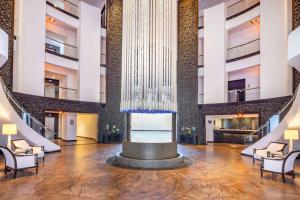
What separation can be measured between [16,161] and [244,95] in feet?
43.7

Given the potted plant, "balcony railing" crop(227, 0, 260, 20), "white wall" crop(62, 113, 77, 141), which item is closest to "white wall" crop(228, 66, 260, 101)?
"balcony railing" crop(227, 0, 260, 20)

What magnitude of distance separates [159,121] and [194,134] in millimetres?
5602

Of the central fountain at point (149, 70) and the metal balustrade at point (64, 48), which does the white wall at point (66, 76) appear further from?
the central fountain at point (149, 70)

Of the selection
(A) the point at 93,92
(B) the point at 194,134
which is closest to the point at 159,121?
(B) the point at 194,134

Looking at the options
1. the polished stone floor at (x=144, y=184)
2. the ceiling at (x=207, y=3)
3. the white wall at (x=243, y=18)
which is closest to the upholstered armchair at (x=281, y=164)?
the polished stone floor at (x=144, y=184)

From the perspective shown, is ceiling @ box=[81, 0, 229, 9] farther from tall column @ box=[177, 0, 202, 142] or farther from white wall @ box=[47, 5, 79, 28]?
white wall @ box=[47, 5, 79, 28]

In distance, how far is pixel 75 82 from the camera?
1606cm

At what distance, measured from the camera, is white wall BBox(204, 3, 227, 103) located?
14.2 m

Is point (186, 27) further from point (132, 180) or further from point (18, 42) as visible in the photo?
point (132, 180)

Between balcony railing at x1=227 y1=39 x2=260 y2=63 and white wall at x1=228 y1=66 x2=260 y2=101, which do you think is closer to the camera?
balcony railing at x1=227 y1=39 x2=260 y2=63

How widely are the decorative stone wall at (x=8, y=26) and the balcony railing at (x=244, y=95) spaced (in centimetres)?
1186

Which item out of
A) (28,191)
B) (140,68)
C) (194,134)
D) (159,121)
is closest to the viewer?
(28,191)

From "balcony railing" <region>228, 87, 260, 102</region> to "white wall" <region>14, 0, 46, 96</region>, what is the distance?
35.8 feet

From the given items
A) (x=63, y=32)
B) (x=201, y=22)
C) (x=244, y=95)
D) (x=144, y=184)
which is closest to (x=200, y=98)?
(x=244, y=95)
